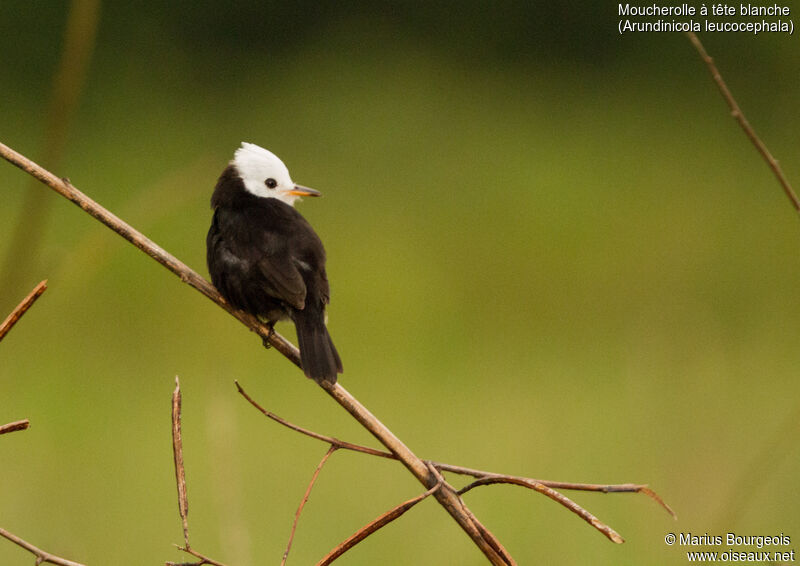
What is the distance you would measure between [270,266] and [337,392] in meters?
1.29

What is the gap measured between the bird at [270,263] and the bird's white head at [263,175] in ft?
0.09

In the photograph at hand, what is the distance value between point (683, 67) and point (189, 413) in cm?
890

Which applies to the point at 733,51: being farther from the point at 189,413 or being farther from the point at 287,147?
the point at 189,413

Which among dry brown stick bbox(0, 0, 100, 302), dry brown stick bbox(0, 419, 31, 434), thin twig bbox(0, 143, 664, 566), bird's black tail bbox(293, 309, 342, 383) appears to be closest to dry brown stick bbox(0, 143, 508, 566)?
thin twig bbox(0, 143, 664, 566)

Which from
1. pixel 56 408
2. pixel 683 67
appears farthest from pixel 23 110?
pixel 683 67

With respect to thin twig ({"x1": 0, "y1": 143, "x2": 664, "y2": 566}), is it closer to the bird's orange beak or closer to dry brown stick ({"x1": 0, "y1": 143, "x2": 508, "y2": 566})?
dry brown stick ({"x1": 0, "y1": 143, "x2": 508, "y2": 566})

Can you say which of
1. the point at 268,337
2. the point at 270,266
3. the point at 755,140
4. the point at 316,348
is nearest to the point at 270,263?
the point at 270,266

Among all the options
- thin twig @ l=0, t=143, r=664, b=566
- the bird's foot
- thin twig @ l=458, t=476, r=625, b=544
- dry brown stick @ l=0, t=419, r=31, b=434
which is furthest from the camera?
the bird's foot

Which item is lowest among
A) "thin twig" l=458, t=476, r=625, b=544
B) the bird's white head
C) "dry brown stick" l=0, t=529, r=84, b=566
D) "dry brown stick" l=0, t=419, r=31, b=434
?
"dry brown stick" l=0, t=529, r=84, b=566

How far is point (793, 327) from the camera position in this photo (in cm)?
923

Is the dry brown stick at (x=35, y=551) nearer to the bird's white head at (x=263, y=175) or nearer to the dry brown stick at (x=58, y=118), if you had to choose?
the dry brown stick at (x=58, y=118)

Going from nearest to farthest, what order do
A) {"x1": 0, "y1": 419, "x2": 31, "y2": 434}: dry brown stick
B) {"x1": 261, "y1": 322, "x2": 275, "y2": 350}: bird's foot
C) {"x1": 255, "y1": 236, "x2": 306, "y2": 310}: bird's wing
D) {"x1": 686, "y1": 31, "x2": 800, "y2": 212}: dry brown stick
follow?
{"x1": 0, "y1": 419, "x2": 31, "y2": 434}: dry brown stick < {"x1": 686, "y1": 31, "x2": 800, "y2": 212}: dry brown stick < {"x1": 261, "y1": 322, "x2": 275, "y2": 350}: bird's foot < {"x1": 255, "y1": 236, "x2": 306, "y2": 310}: bird's wing

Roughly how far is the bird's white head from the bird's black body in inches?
6.8

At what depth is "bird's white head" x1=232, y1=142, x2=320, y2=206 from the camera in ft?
10.8
